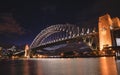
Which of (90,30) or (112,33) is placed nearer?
(112,33)

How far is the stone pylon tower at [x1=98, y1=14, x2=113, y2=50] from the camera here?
53.6m

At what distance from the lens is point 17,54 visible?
300ft

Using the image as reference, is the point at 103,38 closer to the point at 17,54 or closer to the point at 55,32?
the point at 55,32

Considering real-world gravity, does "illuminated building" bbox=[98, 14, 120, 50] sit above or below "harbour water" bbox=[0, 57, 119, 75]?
above

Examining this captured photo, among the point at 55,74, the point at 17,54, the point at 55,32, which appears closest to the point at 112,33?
the point at 55,32

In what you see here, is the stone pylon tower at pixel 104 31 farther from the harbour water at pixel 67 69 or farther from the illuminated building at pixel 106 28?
the harbour water at pixel 67 69

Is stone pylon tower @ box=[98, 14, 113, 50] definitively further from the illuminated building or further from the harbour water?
the harbour water

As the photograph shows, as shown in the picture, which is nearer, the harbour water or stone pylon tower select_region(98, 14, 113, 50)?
the harbour water

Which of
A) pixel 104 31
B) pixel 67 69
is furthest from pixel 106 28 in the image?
pixel 67 69

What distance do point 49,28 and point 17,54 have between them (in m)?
25.6

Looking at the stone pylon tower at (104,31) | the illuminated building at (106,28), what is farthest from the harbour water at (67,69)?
the stone pylon tower at (104,31)

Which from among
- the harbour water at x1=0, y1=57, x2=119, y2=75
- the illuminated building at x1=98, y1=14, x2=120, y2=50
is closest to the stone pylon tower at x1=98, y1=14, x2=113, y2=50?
the illuminated building at x1=98, y1=14, x2=120, y2=50

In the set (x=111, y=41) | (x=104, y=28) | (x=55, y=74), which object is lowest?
(x=55, y=74)

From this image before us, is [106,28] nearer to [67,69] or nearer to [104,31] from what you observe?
[104,31]
